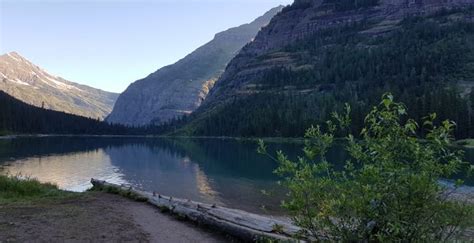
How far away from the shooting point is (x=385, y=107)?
7770mm

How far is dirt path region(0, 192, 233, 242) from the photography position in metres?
19.5

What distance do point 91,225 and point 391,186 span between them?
18.8 meters

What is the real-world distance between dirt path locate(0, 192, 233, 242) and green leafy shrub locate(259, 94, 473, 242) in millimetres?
13421

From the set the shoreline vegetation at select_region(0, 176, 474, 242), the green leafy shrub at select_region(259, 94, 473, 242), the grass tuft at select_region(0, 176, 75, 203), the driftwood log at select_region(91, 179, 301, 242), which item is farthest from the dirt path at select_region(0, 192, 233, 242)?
the green leafy shrub at select_region(259, 94, 473, 242)

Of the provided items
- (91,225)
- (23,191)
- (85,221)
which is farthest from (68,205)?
(23,191)

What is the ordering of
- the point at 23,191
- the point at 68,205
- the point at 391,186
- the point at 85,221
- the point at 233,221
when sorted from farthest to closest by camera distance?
1. the point at 23,191
2. the point at 68,205
3. the point at 85,221
4. the point at 233,221
5. the point at 391,186

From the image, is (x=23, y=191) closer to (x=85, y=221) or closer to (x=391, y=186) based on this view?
(x=85, y=221)

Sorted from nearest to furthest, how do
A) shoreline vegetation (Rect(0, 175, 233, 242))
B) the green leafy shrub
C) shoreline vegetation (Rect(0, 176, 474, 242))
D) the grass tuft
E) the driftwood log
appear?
the green leafy shrub → the driftwood log → shoreline vegetation (Rect(0, 175, 233, 242)) → shoreline vegetation (Rect(0, 176, 474, 242)) → the grass tuft

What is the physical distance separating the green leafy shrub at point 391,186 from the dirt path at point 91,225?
13.4 meters

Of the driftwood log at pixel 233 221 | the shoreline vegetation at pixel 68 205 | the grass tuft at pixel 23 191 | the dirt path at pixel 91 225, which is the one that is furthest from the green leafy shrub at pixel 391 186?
the grass tuft at pixel 23 191

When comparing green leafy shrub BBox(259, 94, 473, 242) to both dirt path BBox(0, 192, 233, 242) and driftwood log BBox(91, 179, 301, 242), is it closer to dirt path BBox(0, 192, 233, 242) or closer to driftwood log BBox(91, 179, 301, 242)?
driftwood log BBox(91, 179, 301, 242)

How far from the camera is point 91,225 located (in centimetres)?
2217

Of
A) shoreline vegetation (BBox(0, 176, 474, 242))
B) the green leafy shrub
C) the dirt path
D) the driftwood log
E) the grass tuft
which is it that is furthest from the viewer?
the grass tuft

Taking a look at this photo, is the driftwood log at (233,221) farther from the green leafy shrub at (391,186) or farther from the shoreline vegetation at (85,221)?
the green leafy shrub at (391,186)
